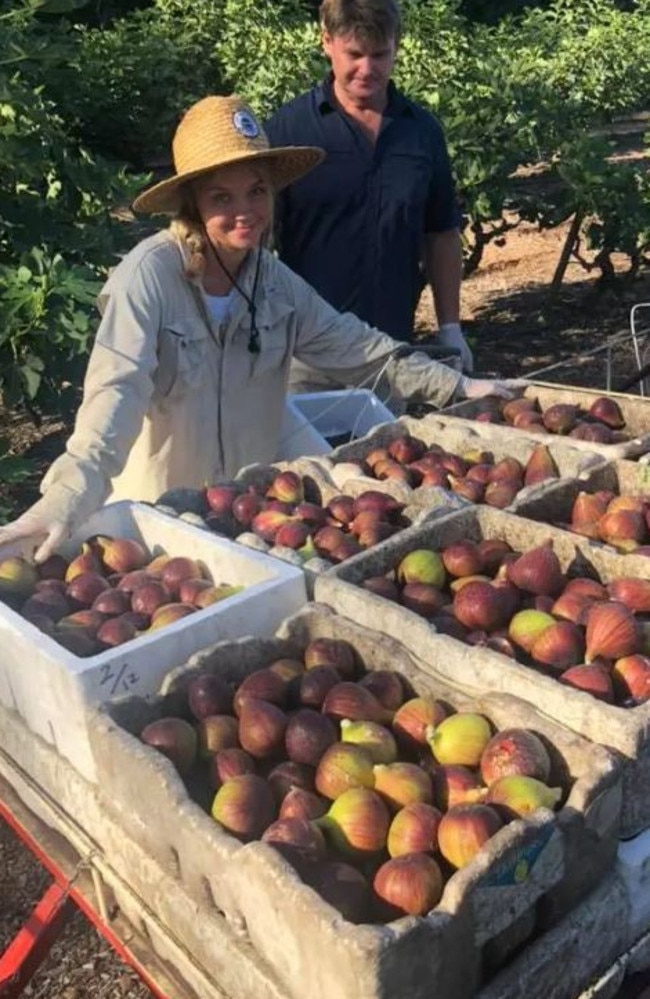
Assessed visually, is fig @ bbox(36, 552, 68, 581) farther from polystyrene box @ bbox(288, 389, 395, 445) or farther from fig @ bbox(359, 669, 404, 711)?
polystyrene box @ bbox(288, 389, 395, 445)

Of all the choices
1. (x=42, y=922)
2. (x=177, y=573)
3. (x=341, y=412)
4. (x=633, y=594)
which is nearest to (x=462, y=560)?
(x=633, y=594)

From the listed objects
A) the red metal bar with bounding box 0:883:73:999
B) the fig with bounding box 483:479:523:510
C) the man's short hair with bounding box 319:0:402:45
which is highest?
the man's short hair with bounding box 319:0:402:45

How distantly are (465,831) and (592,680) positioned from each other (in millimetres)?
436

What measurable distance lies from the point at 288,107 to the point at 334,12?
1.82ft

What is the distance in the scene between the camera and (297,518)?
2.64 metres

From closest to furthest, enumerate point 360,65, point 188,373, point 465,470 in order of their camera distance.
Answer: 1. point 465,470
2. point 188,373
3. point 360,65

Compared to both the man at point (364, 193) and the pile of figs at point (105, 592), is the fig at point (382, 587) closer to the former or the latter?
the pile of figs at point (105, 592)

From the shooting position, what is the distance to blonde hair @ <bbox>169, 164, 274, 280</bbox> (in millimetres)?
3061

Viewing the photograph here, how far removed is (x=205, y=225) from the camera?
3.08 m

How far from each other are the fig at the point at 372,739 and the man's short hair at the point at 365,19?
9.57 ft

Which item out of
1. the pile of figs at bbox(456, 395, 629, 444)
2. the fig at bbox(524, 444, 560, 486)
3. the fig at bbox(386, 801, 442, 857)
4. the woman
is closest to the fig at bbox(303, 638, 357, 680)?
the fig at bbox(386, 801, 442, 857)

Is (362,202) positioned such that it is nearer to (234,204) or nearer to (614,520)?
(234,204)

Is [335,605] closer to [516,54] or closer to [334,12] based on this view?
[334,12]

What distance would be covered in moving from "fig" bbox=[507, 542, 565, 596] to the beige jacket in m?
1.00
